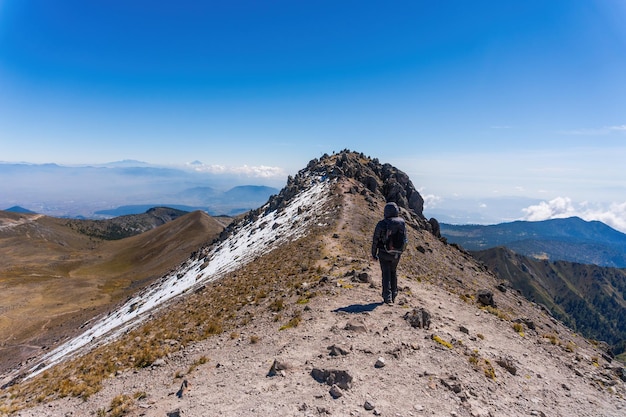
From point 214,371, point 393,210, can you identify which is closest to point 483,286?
point 393,210

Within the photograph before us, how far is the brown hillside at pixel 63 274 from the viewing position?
57125 mm

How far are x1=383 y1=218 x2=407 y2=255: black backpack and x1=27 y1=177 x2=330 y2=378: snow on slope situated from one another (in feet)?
63.1

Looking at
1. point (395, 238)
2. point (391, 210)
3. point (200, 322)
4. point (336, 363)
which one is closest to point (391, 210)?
point (391, 210)

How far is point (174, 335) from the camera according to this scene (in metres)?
17.2

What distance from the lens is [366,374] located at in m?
9.72

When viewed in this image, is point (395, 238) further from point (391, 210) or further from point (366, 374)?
point (366, 374)

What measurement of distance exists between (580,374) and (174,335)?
60.7 feet

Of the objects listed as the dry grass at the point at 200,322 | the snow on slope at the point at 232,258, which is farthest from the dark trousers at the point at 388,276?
the snow on slope at the point at 232,258

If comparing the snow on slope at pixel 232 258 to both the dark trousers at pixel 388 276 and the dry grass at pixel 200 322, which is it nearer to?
the dry grass at pixel 200 322

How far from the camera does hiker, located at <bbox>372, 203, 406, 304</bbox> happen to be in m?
15.1

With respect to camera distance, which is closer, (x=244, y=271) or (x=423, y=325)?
(x=423, y=325)

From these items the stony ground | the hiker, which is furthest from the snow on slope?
the stony ground

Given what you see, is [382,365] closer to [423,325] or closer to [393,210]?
[423,325]

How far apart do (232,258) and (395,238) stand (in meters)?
29.6
